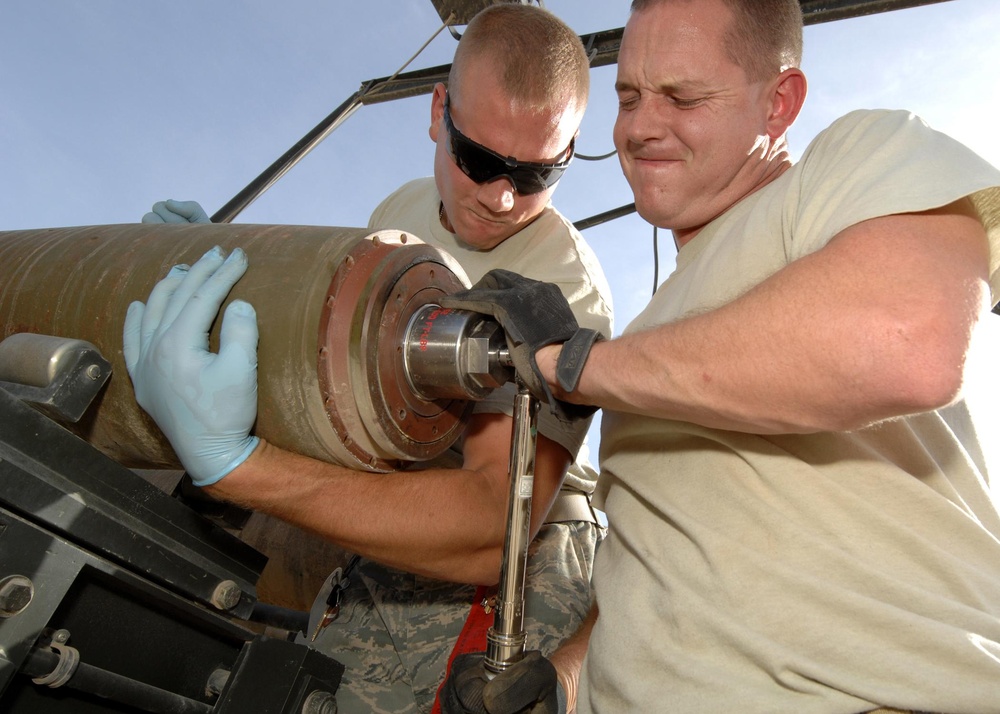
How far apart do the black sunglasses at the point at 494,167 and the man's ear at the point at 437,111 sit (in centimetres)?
32

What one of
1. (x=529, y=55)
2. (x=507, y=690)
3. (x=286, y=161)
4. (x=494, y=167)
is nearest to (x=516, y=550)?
(x=507, y=690)

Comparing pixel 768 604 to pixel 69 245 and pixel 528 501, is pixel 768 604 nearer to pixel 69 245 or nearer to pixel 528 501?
pixel 528 501

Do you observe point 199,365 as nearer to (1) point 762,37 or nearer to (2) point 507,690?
(2) point 507,690

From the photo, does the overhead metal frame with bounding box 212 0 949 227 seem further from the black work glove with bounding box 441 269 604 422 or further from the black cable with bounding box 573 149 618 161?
the black work glove with bounding box 441 269 604 422

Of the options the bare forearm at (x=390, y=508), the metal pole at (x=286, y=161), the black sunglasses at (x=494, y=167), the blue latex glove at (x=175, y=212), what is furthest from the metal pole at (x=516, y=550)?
the metal pole at (x=286, y=161)

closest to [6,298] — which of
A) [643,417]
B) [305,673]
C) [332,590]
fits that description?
[305,673]

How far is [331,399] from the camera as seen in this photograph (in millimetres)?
1273

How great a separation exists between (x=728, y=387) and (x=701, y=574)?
13.3 inches

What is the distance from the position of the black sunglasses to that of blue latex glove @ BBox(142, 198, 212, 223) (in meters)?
0.73

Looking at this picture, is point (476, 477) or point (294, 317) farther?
point (476, 477)

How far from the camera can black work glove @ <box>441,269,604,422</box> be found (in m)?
1.19

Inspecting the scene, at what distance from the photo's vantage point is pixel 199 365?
1.23m

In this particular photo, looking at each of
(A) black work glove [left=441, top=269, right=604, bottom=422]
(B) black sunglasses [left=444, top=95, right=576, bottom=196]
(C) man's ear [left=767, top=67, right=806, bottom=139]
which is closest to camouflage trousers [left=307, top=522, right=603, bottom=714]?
(A) black work glove [left=441, top=269, right=604, bottom=422]

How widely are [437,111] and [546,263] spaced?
70 centimetres
